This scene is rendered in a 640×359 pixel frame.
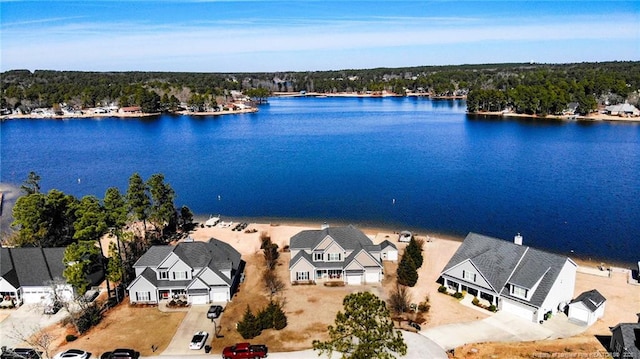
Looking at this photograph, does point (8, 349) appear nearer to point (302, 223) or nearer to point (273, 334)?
point (273, 334)

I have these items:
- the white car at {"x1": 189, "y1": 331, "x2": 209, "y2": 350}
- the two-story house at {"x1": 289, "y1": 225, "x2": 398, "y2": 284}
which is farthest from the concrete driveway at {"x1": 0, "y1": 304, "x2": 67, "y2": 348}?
the two-story house at {"x1": 289, "y1": 225, "x2": 398, "y2": 284}

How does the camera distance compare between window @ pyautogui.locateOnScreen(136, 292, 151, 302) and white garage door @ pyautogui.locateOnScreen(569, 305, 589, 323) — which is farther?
window @ pyautogui.locateOnScreen(136, 292, 151, 302)

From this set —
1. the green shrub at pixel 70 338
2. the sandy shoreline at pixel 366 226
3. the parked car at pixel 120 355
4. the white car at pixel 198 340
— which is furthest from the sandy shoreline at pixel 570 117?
the green shrub at pixel 70 338

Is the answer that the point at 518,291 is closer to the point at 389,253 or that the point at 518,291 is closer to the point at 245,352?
the point at 389,253

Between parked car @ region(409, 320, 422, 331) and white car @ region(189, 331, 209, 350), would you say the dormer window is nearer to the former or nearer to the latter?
parked car @ region(409, 320, 422, 331)

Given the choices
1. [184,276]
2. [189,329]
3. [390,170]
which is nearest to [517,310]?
[189,329]
